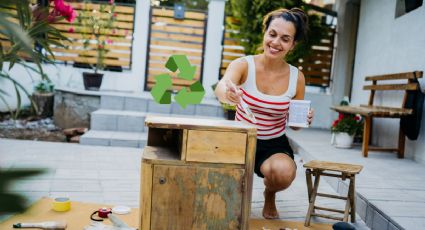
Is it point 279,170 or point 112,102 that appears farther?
point 112,102

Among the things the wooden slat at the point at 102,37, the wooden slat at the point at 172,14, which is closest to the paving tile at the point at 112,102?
the wooden slat at the point at 102,37

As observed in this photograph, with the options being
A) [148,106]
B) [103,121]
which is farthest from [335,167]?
[148,106]

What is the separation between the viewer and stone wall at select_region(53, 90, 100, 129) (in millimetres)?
7391

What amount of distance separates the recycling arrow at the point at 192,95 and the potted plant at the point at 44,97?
5.70 metres

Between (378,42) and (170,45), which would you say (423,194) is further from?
(170,45)

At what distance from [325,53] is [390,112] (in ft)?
14.2

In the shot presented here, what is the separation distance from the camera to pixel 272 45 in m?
2.94

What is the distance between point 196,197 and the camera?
230 cm

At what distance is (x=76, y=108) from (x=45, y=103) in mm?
890

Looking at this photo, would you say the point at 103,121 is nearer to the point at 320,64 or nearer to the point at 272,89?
the point at 272,89

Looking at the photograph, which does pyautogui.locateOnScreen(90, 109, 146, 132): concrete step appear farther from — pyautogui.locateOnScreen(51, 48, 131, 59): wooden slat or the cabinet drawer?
the cabinet drawer

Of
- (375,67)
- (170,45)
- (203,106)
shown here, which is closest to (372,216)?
(375,67)

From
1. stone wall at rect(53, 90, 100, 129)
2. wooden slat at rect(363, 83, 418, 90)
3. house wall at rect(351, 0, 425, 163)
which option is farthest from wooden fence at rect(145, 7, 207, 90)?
wooden slat at rect(363, 83, 418, 90)

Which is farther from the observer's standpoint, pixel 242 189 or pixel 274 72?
pixel 274 72
